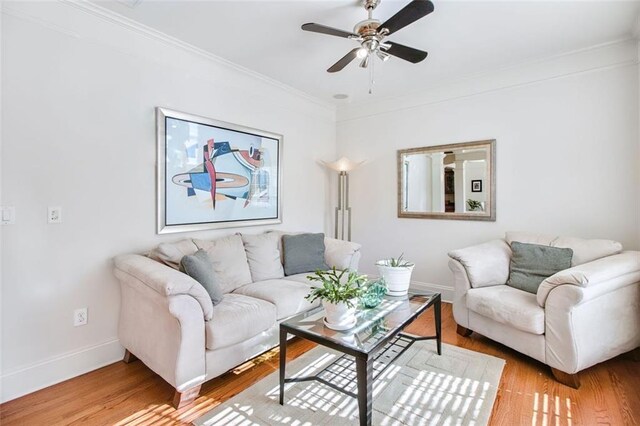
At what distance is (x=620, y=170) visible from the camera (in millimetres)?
2840

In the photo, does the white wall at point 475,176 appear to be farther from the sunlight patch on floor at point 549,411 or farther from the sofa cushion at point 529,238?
the sunlight patch on floor at point 549,411

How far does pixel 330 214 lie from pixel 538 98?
8.91 ft

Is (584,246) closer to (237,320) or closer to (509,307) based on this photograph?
(509,307)

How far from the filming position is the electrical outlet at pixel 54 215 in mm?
2150

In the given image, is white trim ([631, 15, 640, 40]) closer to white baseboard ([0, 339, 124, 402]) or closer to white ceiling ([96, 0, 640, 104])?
white ceiling ([96, 0, 640, 104])

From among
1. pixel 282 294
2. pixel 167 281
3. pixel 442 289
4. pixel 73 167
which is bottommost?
pixel 442 289

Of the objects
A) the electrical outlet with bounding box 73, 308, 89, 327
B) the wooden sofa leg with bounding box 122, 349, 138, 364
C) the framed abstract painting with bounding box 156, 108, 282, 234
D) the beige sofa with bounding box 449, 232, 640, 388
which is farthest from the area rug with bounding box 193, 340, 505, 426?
the framed abstract painting with bounding box 156, 108, 282, 234

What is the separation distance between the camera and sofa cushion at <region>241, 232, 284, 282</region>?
9.88 feet

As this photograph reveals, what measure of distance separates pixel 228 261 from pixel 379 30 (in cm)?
207

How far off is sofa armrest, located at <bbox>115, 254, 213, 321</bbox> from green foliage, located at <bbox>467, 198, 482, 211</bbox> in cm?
290

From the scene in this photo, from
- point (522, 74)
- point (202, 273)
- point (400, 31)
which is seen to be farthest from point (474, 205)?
point (202, 273)

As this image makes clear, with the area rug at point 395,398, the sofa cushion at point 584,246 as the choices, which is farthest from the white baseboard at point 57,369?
the sofa cushion at point 584,246

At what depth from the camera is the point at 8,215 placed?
6.51 feet

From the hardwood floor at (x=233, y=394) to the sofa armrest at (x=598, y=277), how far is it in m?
0.55
